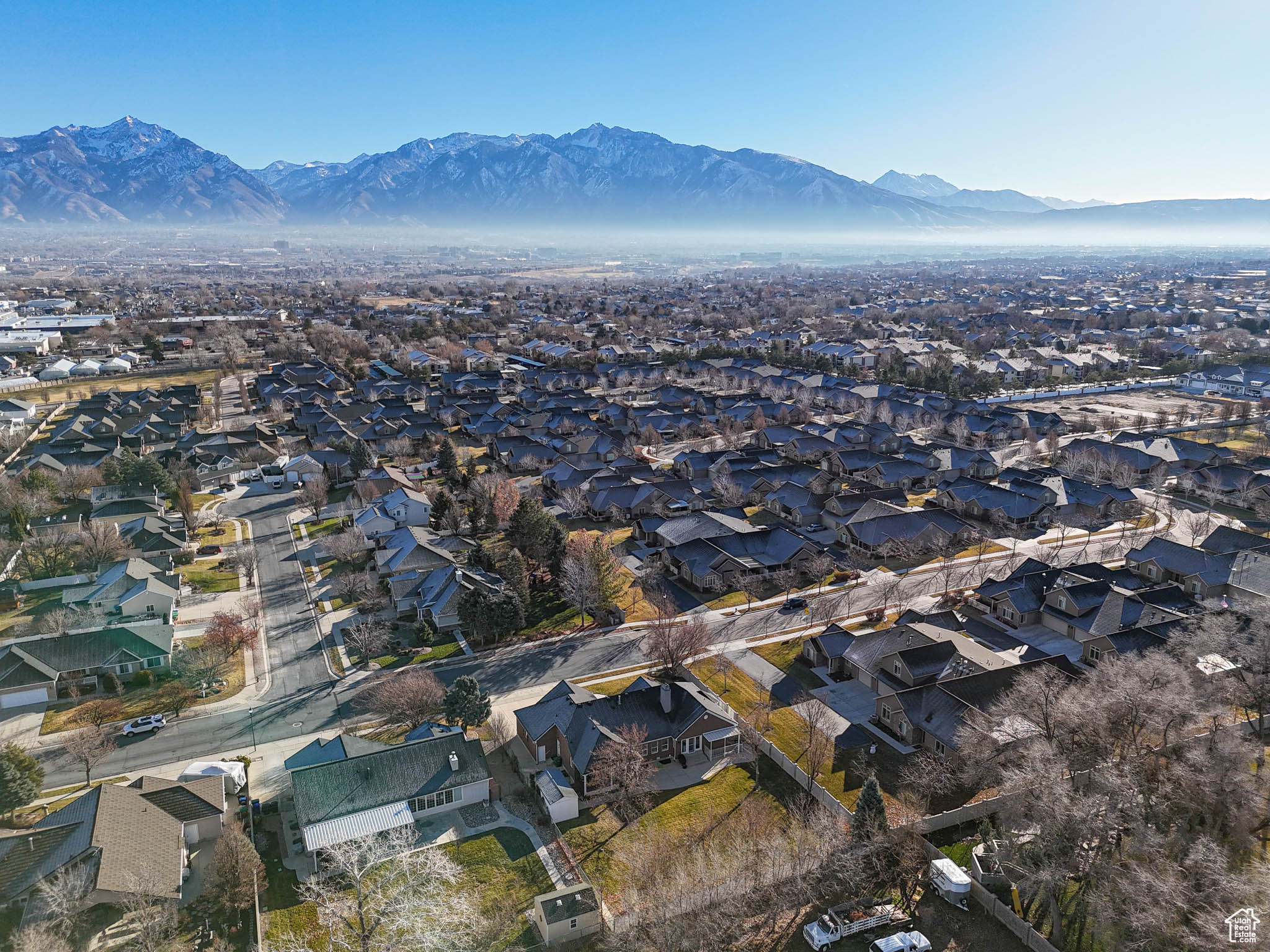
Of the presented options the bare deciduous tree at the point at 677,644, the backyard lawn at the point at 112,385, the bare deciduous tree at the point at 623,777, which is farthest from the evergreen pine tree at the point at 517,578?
the backyard lawn at the point at 112,385

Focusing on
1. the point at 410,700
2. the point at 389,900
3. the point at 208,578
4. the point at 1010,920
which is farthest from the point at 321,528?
the point at 1010,920

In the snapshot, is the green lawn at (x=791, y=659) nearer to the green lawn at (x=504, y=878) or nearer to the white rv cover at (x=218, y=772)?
the green lawn at (x=504, y=878)

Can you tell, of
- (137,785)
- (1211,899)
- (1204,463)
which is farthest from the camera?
(1204,463)

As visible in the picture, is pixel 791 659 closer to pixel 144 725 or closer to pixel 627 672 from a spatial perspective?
pixel 627 672

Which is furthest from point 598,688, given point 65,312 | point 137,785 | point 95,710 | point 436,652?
point 65,312

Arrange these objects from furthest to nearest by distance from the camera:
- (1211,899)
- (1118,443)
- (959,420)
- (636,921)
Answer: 1. (959,420)
2. (1118,443)
3. (636,921)
4. (1211,899)

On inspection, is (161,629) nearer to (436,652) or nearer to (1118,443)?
(436,652)
